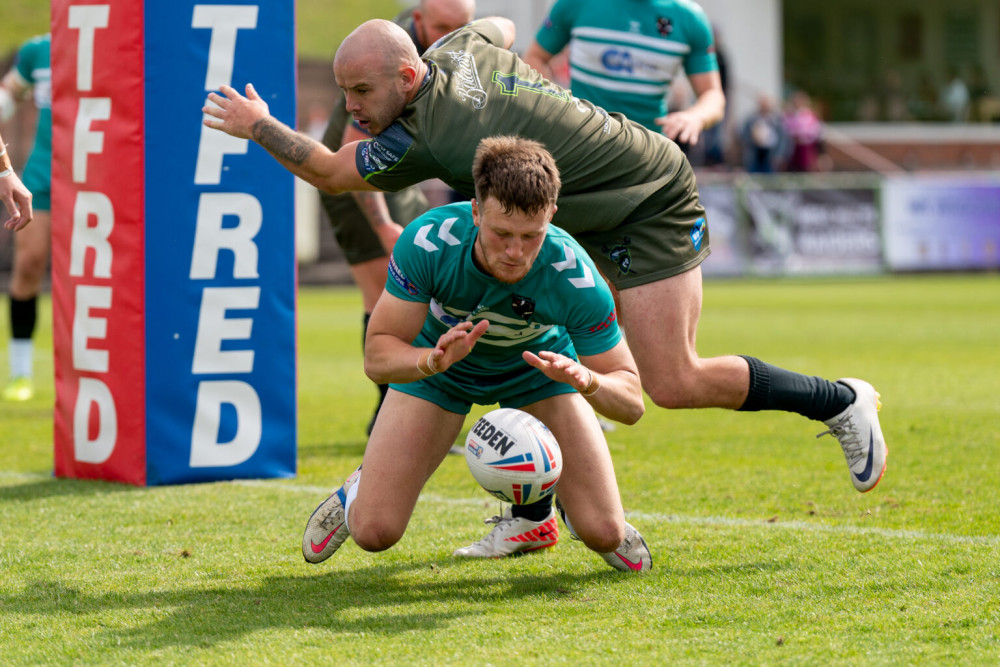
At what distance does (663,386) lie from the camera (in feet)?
15.4

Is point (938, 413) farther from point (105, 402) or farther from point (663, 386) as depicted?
point (105, 402)

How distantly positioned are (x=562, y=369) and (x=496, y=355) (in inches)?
25.3

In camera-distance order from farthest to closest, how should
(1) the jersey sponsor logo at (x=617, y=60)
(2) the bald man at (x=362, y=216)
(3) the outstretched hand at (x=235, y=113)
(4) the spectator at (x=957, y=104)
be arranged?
(4) the spectator at (x=957, y=104) → (1) the jersey sponsor logo at (x=617, y=60) → (2) the bald man at (x=362, y=216) → (3) the outstretched hand at (x=235, y=113)

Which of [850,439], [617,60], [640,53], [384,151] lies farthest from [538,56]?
[850,439]

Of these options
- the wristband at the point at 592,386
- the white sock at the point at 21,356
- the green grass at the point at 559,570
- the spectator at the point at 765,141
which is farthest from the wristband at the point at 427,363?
the spectator at the point at 765,141

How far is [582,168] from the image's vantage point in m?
4.48

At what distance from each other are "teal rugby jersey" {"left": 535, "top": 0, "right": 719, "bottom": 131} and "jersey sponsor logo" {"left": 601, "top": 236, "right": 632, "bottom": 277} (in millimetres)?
2082

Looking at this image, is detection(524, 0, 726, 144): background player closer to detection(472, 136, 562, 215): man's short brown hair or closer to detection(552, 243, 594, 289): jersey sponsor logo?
detection(552, 243, 594, 289): jersey sponsor logo

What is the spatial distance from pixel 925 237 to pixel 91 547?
20.7m

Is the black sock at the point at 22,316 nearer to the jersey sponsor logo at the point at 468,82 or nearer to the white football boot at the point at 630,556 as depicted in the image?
the jersey sponsor logo at the point at 468,82

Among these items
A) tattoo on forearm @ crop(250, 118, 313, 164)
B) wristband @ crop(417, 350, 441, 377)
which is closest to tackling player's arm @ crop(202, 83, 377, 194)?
tattoo on forearm @ crop(250, 118, 313, 164)

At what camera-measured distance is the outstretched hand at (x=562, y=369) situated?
3.69 m

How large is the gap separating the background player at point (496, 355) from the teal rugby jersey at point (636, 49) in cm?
257

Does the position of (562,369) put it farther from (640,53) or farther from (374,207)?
(640,53)
